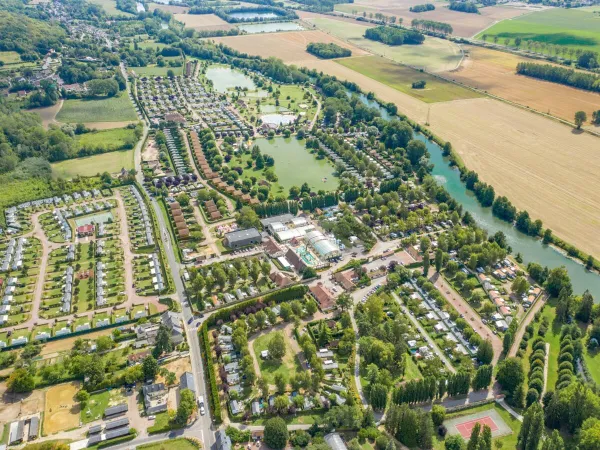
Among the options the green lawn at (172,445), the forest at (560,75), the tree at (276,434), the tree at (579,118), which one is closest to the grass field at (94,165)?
the green lawn at (172,445)

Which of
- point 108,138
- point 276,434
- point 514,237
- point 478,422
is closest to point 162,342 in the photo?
point 276,434

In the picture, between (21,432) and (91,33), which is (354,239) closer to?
(21,432)

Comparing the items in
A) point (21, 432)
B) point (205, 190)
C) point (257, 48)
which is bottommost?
point (21, 432)

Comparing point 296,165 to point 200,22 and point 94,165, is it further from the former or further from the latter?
point 200,22

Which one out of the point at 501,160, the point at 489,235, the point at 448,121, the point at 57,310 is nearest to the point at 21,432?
the point at 57,310

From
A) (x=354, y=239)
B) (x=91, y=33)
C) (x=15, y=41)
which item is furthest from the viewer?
(x=91, y=33)

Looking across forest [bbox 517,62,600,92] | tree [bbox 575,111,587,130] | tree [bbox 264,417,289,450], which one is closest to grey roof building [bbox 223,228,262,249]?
tree [bbox 264,417,289,450]

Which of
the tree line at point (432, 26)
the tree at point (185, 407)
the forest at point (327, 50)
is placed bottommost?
the tree at point (185, 407)

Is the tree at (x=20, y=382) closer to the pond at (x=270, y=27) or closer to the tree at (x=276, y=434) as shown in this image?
the tree at (x=276, y=434)
